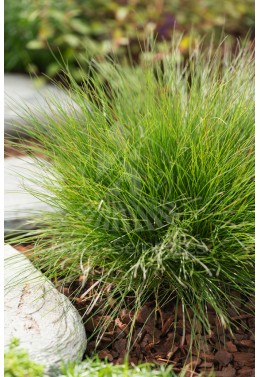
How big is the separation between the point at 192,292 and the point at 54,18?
3.87 metres

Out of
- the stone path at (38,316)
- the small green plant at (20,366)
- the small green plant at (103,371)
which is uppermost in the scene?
the stone path at (38,316)

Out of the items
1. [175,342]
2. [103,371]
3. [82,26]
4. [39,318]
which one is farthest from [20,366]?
[82,26]

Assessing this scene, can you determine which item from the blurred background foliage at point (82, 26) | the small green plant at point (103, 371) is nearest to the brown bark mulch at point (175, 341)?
the small green plant at point (103, 371)

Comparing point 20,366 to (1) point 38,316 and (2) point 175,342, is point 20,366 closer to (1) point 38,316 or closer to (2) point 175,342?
(1) point 38,316

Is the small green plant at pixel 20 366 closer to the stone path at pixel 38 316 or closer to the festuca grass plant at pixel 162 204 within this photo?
the stone path at pixel 38 316

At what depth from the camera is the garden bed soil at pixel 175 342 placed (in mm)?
2625

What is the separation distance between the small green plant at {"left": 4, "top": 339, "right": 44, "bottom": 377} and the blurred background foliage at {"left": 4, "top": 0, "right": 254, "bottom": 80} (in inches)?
148

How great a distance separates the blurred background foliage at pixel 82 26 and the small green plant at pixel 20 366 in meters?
3.77

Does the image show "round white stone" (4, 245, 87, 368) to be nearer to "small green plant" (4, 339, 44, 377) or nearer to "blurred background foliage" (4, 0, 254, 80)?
"small green plant" (4, 339, 44, 377)

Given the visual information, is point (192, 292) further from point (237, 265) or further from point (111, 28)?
point (111, 28)

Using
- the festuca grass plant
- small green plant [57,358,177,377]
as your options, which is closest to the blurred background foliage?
the festuca grass plant

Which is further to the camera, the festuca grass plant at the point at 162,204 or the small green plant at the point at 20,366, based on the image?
the festuca grass plant at the point at 162,204

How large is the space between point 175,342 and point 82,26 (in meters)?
3.89

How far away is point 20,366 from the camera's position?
216 cm
